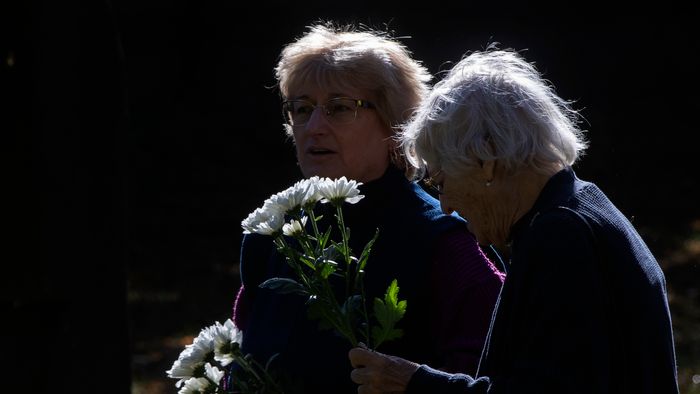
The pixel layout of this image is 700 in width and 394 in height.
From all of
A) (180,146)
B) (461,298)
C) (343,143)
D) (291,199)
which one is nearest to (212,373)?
(291,199)

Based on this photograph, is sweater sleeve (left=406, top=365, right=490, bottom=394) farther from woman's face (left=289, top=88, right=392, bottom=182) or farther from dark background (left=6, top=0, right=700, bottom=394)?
dark background (left=6, top=0, right=700, bottom=394)

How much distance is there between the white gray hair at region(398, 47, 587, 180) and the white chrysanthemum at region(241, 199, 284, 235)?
0.31 meters

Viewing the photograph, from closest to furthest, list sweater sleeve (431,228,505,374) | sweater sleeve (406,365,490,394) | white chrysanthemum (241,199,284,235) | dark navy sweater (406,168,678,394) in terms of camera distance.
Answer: dark navy sweater (406,168,678,394)
sweater sleeve (406,365,490,394)
white chrysanthemum (241,199,284,235)
sweater sleeve (431,228,505,374)

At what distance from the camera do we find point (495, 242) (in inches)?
87.3

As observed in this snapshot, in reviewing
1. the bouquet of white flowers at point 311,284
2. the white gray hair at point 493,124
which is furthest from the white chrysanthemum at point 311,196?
the white gray hair at point 493,124

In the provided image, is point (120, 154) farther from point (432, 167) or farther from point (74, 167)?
point (432, 167)

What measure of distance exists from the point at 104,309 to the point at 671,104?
21.9 feet

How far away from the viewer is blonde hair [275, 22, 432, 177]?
2.93 meters

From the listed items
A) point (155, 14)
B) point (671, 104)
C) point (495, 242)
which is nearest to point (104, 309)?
point (495, 242)

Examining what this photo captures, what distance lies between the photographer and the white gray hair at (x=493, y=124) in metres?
2.11

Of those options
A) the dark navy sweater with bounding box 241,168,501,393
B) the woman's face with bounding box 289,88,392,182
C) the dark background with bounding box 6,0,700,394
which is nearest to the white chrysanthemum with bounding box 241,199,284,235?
the dark navy sweater with bounding box 241,168,501,393

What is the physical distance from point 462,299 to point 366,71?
0.73 meters

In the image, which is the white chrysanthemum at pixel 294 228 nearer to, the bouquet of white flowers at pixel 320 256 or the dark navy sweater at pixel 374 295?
the bouquet of white flowers at pixel 320 256

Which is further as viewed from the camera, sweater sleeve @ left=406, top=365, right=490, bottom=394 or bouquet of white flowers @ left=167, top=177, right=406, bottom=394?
bouquet of white flowers @ left=167, top=177, right=406, bottom=394
